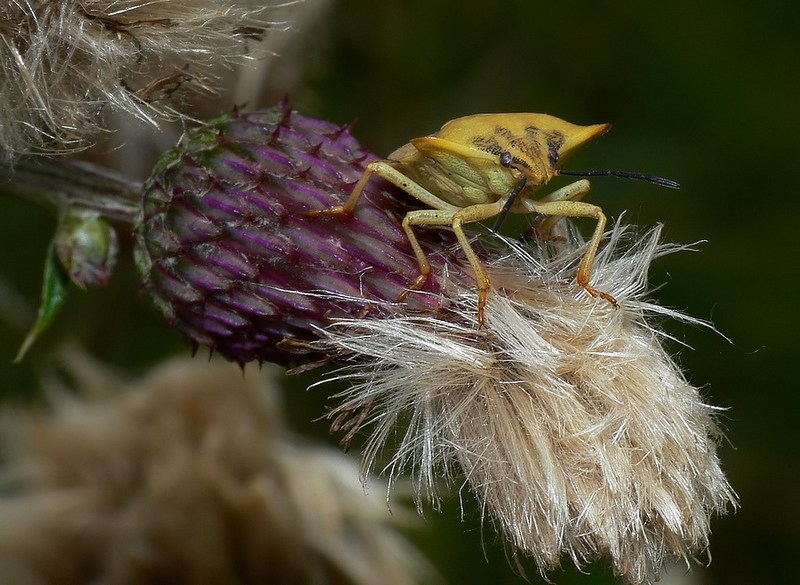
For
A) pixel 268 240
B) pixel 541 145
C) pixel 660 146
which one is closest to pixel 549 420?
pixel 541 145

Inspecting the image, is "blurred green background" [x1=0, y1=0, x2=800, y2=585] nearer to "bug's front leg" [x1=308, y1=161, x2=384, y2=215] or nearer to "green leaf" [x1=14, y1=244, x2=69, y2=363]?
"green leaf" [x1=14, y1=244, x2=69, y2=363]

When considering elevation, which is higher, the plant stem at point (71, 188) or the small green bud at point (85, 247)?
the plant stem at point (71, 188)

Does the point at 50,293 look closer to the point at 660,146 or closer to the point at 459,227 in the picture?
the point at 459,227

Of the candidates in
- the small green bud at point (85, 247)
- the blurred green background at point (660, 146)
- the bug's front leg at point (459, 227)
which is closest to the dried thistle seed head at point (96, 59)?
the small green bud at point (85, 247)

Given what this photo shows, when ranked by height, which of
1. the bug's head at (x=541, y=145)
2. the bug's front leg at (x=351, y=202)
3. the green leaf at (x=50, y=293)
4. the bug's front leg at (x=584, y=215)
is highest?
the bug's head at (x=541, y=145)

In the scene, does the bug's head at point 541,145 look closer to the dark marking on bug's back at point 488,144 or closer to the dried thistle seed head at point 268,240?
the dark marking on bug's back at point 488,144

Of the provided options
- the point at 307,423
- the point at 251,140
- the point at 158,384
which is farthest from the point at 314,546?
the point at 251,140

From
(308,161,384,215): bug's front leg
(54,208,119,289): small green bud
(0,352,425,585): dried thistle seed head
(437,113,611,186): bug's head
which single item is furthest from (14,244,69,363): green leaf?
(437,113,611,186): bug's head

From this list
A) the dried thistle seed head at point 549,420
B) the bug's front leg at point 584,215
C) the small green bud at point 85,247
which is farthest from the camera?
the small green bud at point 85,247
